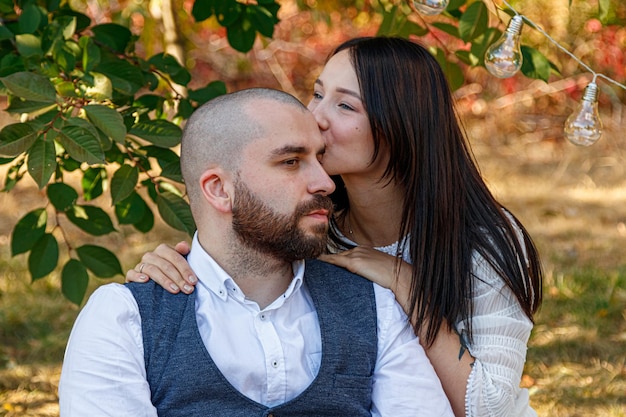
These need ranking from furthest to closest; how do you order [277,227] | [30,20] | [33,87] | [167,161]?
[167,161] < [30,20] < [33,87] < [277,227]

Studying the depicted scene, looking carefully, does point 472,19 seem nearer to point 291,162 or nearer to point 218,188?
point 291,162

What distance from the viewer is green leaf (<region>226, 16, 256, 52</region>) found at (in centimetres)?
282

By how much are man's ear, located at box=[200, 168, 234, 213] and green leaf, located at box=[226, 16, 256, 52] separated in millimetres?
931

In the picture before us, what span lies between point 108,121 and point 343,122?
575 millimetres

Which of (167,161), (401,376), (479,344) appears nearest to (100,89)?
(167,161)

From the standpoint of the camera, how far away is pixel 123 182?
2.38 meters

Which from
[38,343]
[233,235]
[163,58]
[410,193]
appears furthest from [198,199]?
[38,343]

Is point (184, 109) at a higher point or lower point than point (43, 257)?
higher

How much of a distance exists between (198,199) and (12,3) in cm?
89

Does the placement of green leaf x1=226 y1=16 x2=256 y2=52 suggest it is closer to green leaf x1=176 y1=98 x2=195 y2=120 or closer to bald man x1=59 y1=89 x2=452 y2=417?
green leaf x1=176 y1=98 x2=195 y2=120

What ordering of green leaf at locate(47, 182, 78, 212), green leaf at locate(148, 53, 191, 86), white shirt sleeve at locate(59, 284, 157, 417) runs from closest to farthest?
white shirt sleeve at locate(59, 284, 157, 417)
green leaf at locate(47, 182, 78, 212)
green leaf at locate(148, 53, 191, 86)

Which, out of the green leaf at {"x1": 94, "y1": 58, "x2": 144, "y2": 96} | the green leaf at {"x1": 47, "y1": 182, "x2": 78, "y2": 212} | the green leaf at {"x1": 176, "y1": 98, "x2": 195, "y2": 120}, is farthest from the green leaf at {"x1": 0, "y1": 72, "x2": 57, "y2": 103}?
the green leaf at {"x1": 176, "y1": 98, "x2": 195, "y2": 120}

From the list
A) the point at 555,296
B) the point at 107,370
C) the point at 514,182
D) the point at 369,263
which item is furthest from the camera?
the point at 514,182

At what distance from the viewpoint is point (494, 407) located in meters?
2.19
